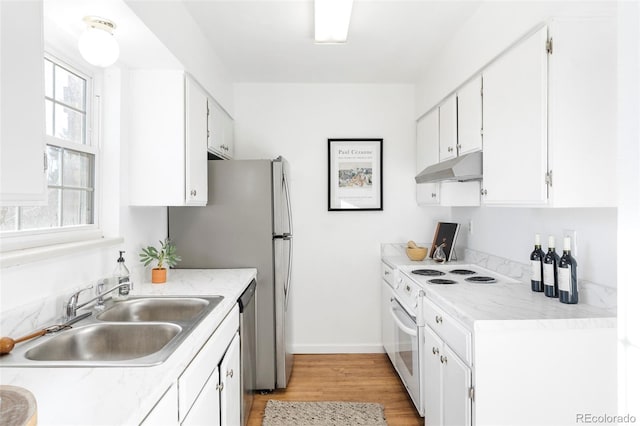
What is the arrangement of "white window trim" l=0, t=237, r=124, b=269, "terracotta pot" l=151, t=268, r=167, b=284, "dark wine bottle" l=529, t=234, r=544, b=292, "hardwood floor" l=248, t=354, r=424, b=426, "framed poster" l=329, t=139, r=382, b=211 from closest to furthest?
"white window trim" l=0, t=237, r=124, b=269, "dark wine bottle" l=529, t=234, r=544, b=292, "terracotta pot" l=151, t=268, r=167, b=284, "hardwood floor" l=248, t=354, r=424, b=426, "framed poster" l=329, t=139, r=382, b=211

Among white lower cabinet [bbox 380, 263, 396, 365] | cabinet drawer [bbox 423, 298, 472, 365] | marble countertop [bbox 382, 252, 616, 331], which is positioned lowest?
white lower cabinet [bbox 380, 263, 396, 365]

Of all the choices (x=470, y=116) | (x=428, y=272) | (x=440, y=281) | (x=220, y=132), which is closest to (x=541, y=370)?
(x=440, y=281)

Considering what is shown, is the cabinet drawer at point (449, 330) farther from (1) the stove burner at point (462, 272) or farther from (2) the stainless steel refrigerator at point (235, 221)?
(2) the stainless steel refrigerator at point (235, 221)

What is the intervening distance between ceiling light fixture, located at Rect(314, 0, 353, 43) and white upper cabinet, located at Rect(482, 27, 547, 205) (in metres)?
0.85

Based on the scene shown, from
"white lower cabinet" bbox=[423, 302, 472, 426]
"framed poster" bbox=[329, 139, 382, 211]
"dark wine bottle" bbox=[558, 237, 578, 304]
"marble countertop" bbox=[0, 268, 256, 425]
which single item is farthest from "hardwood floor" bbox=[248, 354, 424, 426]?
"marble countertop" bbox=[0, 268, 256, 425]

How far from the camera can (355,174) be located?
11.6ft

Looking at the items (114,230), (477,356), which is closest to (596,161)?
(477,356)

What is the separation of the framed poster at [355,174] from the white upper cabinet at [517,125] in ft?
4.81

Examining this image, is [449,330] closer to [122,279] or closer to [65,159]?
[122,279]

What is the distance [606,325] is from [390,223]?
213 centimetres

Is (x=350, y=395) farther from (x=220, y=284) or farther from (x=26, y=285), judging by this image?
(x=26, y=285)

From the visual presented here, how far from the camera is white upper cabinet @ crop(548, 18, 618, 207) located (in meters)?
1.55

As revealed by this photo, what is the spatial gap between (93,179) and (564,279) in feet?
7.84

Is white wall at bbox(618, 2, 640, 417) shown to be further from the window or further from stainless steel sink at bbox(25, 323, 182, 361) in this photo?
the window
